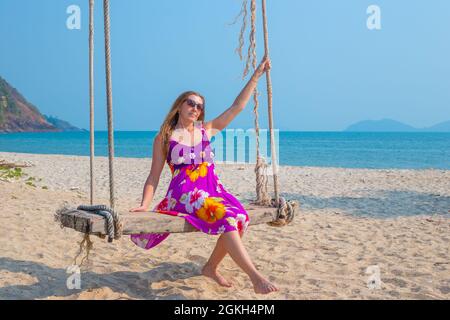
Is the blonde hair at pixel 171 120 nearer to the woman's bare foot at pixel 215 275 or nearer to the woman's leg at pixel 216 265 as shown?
the woman's leg at pixel 216 265

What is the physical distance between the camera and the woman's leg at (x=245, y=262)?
10.0 feet

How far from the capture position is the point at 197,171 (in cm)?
353

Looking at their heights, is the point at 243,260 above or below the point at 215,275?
above

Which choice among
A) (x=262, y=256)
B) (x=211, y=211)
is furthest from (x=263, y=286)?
(x=262, y=256)

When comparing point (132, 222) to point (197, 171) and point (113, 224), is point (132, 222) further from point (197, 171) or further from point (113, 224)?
point (197, 171)

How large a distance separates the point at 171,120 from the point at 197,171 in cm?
40

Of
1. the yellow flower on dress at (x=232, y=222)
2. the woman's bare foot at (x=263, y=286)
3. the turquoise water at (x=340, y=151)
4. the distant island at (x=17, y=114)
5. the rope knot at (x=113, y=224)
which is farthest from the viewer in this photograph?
the distant island at (x=17, y=114)

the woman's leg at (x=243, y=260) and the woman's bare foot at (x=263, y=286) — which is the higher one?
the woman's leg at (x=243, y=260)

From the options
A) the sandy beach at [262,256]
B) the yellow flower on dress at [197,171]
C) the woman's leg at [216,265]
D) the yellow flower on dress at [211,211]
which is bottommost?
the sandy beach at [262,256]

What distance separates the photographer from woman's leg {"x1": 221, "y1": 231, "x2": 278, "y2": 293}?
305cm

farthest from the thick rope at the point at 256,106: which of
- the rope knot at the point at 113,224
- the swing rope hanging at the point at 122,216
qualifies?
the rope knot at the point at 113,224

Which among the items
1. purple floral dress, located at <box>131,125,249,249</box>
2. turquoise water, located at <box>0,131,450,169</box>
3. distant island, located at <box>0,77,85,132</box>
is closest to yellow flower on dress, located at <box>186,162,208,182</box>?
purple floral dress, located at <box>131,125,249,249</box>
